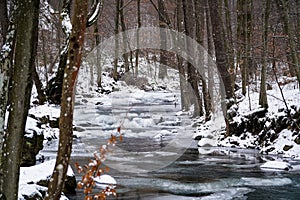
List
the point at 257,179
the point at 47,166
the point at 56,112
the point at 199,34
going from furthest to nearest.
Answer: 1. the point at 199,34
2. the point at 56,112
3. the point at 257,179
4. the point at 47,166

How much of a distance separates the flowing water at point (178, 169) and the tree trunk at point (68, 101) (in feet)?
2.53

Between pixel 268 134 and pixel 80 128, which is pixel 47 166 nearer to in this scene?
pixel 268 134

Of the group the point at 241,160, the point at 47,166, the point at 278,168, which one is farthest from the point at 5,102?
the point at 241,160

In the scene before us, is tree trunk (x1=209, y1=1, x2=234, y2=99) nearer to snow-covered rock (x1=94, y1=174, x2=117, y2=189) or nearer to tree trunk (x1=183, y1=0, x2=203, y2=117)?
tree trunk (x1=183, y1=0, x2=203, y2=117)

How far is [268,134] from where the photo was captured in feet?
43.0

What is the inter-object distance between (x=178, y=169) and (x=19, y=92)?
7.87 metres

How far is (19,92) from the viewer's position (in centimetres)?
293

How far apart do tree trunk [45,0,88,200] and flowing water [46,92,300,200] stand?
0.77 meters

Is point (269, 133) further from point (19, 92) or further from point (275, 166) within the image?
point (19, 92)

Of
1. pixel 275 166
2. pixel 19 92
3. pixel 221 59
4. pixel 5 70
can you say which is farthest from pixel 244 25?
pixel 19 92

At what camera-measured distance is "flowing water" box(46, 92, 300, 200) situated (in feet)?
25.6

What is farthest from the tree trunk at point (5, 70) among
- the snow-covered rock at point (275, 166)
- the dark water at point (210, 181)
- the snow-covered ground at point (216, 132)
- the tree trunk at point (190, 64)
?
the tree trunk at point (190, 64)

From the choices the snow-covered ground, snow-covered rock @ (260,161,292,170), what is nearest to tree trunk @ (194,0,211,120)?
the snow-covered ground

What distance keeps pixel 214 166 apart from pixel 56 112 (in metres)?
6.98
